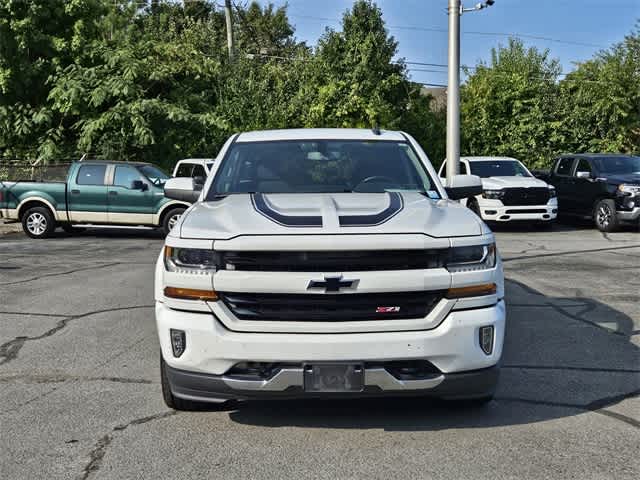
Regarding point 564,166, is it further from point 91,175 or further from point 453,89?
point 91,175

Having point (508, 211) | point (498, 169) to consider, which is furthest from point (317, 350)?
point (498, 169)

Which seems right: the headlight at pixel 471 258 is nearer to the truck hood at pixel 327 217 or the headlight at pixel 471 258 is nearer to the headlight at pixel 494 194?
the truck hood at pixel 327 217

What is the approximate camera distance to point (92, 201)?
693 inches

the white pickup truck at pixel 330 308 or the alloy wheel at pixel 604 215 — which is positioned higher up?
the white pickup truck at pixel 330 308

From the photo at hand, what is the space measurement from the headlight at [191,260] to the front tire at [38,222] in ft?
45.9

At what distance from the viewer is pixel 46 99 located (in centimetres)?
2503

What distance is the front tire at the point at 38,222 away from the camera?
1756 cm

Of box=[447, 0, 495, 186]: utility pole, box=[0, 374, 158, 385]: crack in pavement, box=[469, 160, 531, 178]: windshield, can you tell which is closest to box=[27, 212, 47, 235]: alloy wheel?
box=[447, 0, 495, 186]: utility pole

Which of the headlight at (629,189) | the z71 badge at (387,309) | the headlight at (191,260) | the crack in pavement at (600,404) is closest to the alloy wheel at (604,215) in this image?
the headlight at (629,189)

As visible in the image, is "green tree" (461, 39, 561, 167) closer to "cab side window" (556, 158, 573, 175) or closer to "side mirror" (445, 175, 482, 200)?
"cab side window" (556, 158, 573, 175)

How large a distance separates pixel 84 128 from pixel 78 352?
17877 millimetres

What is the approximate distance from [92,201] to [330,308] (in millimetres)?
14204

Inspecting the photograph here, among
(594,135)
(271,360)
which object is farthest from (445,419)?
(594,135)

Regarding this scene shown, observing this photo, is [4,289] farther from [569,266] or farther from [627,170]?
[627,170]
